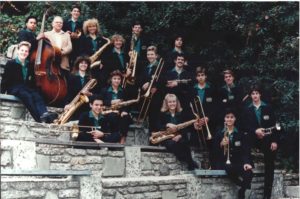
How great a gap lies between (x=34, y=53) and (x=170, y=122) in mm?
2372

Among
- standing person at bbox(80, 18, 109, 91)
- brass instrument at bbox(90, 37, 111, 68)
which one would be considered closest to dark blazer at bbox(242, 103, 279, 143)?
standing person at bbox(80, 18, 109, 91)

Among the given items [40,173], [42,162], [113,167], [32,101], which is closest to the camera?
[40,173]

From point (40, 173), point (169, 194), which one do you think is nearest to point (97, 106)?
point (169, 194)

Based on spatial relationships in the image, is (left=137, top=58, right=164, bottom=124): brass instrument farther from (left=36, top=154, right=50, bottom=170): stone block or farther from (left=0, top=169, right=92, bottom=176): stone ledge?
(left=0, top=169, right=92, bottom=176): stone ledge

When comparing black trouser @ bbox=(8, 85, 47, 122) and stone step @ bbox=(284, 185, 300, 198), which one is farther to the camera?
stone step @ bbox=(284, 185, 300, 198)

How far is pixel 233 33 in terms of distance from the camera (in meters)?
12.2

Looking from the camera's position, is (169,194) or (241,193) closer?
(169,194)

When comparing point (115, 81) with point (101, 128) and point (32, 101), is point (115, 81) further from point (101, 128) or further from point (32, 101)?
point (32, 101)

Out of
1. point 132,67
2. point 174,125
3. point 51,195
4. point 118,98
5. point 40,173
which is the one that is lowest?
point 51,195

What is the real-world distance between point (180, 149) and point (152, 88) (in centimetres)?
140

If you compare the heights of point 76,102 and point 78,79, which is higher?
point 78,79

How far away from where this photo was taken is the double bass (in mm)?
8383

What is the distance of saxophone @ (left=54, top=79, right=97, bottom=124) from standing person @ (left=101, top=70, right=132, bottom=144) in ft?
0.87

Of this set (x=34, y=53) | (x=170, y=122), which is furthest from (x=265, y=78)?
(x=34, y=53)
